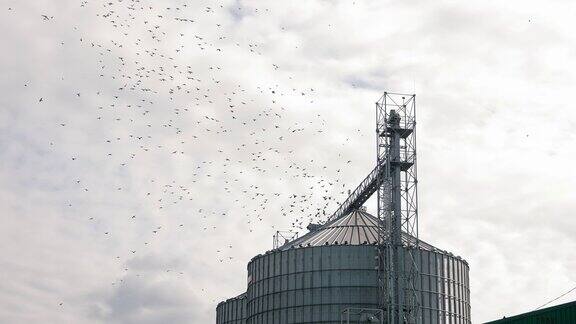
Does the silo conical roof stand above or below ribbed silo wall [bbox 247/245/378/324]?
above

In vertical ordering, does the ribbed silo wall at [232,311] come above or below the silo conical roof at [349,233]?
below

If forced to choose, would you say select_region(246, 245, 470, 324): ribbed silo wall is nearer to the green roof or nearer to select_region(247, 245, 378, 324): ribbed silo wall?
select_region(247, 245, 378, 324): ribbed silo wall

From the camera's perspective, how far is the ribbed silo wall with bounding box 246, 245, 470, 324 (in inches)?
2886

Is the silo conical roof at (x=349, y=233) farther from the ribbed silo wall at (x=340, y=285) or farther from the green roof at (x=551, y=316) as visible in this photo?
the green roof at (x=551, y=316)

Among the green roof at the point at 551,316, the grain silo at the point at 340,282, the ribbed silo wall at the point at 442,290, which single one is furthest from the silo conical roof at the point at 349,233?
the green roof at the point at 551,316

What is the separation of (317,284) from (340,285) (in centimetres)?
208

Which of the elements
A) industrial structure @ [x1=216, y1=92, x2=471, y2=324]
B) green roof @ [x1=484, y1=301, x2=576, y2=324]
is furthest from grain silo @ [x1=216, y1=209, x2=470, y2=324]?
green roof @ [x1=484, y1=301, x2=576, y2=324]

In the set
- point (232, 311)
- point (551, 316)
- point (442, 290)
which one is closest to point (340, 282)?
point (442, 290)

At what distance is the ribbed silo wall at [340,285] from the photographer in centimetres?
7331

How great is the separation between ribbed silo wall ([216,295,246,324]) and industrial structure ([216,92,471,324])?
708 inches

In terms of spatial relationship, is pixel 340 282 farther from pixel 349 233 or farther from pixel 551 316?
pixel 551 316

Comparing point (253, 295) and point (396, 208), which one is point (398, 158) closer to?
point (396, 208)

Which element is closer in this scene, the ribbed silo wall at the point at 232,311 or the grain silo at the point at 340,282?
the grain silo at the point at 340,282

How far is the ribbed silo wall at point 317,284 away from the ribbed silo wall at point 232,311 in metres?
19.6
